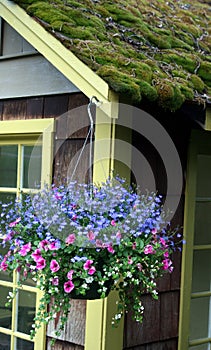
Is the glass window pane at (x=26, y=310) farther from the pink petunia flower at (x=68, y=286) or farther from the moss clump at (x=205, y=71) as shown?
the moss clump at (x=205, y=71)

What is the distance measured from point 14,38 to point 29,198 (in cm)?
122

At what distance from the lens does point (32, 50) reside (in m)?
4.01

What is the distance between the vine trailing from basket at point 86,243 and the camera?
3.00m

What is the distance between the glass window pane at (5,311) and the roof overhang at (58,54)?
166 centimetres

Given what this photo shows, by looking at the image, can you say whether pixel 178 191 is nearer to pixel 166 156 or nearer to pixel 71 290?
pixel 166 156

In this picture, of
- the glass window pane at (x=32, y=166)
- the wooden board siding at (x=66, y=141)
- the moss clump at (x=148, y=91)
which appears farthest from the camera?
the glass window pane at (x=32, y=166)

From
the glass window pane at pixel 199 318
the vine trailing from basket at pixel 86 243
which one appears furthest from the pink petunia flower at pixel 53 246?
the glass window pane at pixel 199 318

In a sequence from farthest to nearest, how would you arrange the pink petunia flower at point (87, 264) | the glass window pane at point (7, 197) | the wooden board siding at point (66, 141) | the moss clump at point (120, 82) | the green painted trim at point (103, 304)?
the glass window pane at point (7, 197), the wooden board siding at point (66, 141), the green painted trim at point (103, 304), the moss clump at point (120, 82), the pink petunia flower at point (87, 264)

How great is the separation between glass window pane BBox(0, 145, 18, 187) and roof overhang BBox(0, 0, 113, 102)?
2.94 feet

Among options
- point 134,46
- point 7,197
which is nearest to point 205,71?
point 134,46

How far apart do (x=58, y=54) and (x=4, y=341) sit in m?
2.05

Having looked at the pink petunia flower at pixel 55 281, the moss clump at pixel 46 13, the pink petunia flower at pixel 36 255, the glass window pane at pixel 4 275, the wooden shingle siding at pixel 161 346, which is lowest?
the wooden shingle siding at pixel 161 346

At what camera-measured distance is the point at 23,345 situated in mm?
4113

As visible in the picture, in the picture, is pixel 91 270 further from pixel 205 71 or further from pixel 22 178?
pixel 205 71
